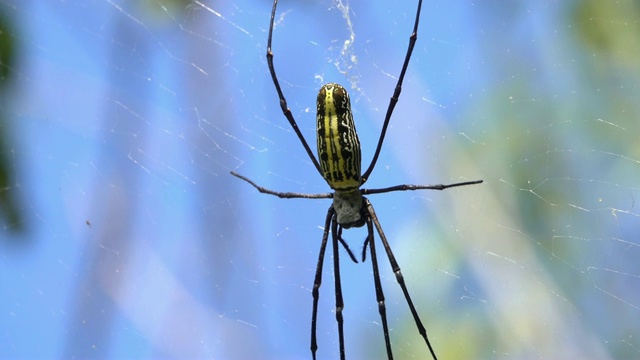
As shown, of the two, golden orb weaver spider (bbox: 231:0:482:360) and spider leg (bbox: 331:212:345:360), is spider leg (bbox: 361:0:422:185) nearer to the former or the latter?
golden orb weaver spider (bbox: 231:0:482:360)

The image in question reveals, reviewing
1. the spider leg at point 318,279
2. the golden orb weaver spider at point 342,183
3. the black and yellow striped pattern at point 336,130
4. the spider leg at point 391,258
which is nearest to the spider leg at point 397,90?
the golden orb weaver spider at point 342,183

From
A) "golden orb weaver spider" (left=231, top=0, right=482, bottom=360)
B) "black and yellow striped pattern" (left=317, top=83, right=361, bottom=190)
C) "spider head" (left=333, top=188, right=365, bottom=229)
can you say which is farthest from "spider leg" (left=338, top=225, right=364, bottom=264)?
"black and yellow striped pattern" (left=317, top=83, right=361, bottom=190)

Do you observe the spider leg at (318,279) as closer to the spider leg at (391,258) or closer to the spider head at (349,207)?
the spider head at (349,207)

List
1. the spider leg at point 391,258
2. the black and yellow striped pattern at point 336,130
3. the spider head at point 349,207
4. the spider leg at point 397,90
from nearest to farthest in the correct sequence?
1. the black and yellow striped pattern at point 336,130
2. the spider leg at point 397,90
3. the spider leg at point 391,258
4. the spider head at point 349,207

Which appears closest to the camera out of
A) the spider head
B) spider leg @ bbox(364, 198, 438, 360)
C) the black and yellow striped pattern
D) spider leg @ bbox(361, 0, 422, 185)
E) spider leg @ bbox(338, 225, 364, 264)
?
the black and yellow striped pattern

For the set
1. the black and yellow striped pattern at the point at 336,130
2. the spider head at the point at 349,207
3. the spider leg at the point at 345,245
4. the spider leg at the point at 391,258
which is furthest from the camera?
the spider leg at the point at 345,245

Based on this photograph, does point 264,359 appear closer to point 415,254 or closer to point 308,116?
point 415,254

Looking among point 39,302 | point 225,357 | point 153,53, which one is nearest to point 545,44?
point 153,53
